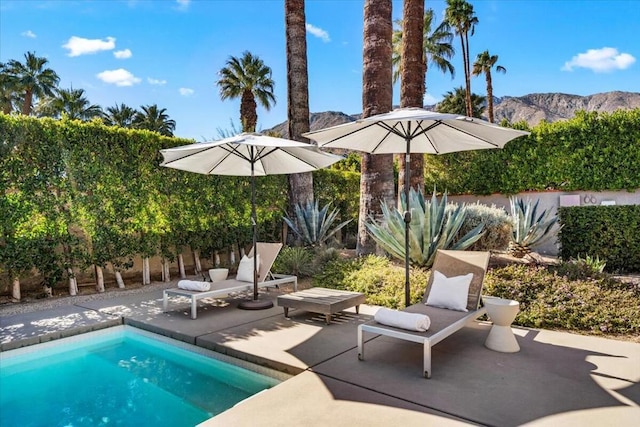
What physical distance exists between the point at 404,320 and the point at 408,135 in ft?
8.83

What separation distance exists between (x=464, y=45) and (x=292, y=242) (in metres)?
20.8

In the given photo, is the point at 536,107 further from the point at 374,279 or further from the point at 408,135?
the point at 408,135

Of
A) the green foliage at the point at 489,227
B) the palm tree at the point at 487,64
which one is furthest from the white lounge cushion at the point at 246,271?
the palm tree at the point at 487,64

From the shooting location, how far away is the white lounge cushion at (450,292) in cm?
492

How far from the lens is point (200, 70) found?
75.5 feet

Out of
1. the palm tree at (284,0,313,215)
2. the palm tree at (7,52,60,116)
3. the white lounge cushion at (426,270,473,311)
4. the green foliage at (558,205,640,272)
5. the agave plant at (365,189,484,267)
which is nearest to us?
the white lounge cushion at (426,270,473,311)

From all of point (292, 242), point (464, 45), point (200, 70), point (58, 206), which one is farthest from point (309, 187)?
point (464, 45)

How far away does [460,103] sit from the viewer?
98.0 feet

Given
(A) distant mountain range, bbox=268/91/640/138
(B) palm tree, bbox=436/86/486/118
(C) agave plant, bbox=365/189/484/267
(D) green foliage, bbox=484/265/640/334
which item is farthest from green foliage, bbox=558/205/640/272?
(A) distant mountain range, bbox=268/91/640/138

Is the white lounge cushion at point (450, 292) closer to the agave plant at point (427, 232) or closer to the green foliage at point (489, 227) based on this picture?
the agave plant at point (427, 232)

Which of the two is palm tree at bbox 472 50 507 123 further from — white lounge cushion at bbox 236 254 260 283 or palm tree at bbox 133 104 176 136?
white lounge cushion at bbox 236 254 260 283

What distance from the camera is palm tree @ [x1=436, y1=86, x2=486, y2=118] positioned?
29.5 metres

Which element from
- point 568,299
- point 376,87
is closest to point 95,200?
point 376,87

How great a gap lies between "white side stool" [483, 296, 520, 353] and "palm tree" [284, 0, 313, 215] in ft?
21.8
